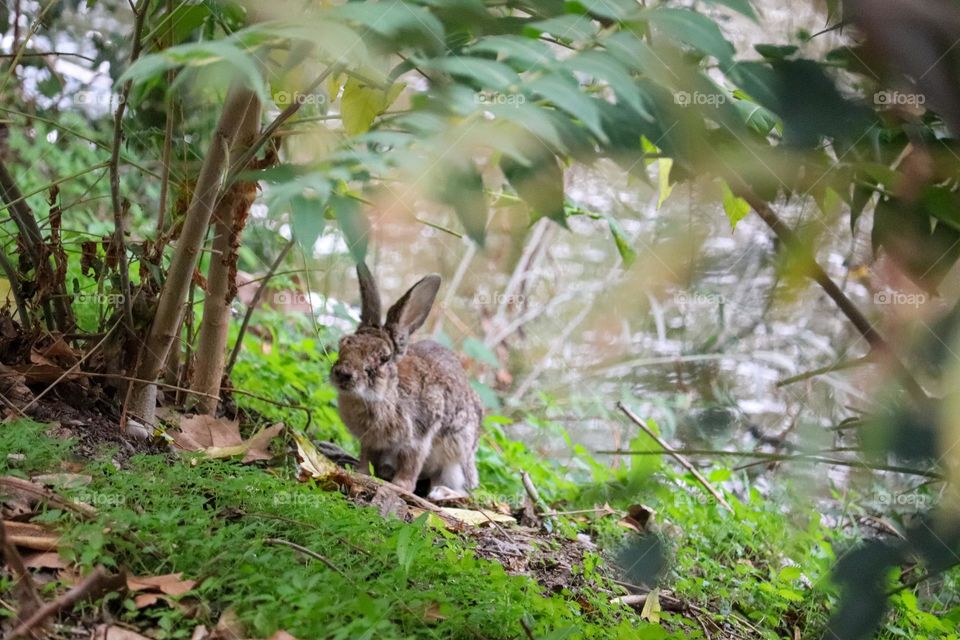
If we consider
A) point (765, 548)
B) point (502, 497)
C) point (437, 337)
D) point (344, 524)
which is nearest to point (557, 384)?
point (437, 337)

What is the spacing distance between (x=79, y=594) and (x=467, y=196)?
1.22 m

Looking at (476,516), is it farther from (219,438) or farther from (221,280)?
(221,280)

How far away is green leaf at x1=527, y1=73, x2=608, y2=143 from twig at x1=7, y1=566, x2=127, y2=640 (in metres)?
1.36

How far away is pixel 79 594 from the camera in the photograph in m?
2.04

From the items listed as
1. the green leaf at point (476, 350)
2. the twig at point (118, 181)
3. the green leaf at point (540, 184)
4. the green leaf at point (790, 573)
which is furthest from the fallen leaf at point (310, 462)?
the green leaf at point (476, 350)

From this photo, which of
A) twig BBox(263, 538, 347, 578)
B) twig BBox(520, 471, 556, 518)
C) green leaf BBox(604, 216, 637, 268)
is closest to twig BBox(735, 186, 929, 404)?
green leaf BBox(604, 216, 637, 268)

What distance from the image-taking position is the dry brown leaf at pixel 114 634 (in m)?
2.22

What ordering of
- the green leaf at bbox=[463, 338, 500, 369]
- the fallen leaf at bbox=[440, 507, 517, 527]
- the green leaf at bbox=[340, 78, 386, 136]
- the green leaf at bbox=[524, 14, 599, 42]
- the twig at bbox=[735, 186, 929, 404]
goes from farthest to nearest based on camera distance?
the green leaf at bbox=[463, 338, 500, 369] → the fallen leaf at bbox=[440, 507, 517, 527] → the green leaf at bbox=[340, 78, 386, 136] → the twig at bbox=[735, 186, 929, 404] → the green leaf at bbox=[524, 14, 599, 42]

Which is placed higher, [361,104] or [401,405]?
[361,104]

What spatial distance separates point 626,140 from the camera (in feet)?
5.40

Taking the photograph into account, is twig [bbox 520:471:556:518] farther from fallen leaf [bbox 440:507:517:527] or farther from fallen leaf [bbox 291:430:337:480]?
fallen leaf [bbox 291:430:337:480]

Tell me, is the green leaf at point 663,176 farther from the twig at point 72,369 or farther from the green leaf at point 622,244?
the twig at point 72,369

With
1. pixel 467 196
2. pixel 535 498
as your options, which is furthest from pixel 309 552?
pixel 535 498

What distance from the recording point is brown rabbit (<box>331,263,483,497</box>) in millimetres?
4824
